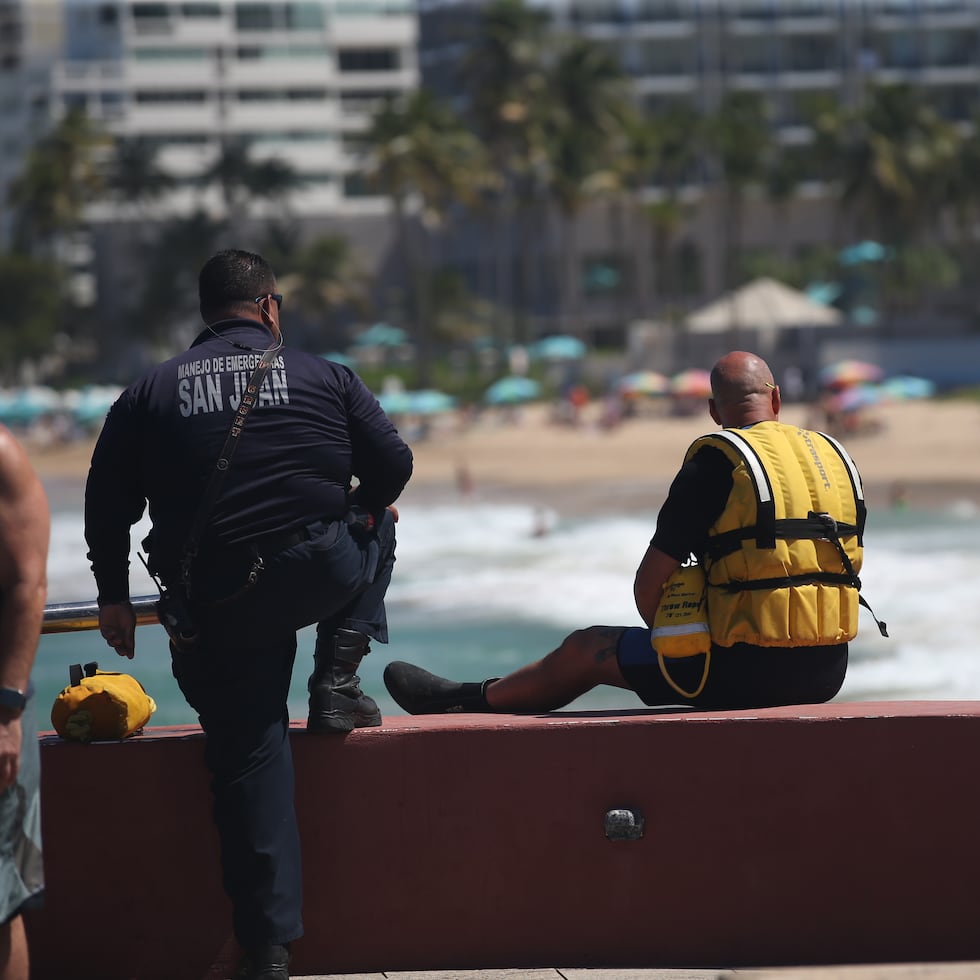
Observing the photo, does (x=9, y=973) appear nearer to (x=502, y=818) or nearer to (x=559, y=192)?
(x=502, y=818)

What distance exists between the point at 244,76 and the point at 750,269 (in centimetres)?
2812

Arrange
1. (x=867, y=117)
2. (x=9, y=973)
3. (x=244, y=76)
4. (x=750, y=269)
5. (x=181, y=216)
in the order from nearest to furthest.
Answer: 1. (x=9, y=973)
2. (x=867, y=117)
3. (x=750, y=269)
4. (x=181, y=216)
5. (x=244, y=76)

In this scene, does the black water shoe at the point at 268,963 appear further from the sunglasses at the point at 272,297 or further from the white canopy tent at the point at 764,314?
the white canopy tent at the point at 764,314

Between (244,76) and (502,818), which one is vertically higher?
(244,76)

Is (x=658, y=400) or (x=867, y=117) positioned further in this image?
(x=867, y=117)

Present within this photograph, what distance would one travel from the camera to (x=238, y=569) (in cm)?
332

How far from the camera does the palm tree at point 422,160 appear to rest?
59.0 metres

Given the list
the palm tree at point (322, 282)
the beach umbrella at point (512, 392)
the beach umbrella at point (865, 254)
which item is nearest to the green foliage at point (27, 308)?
the palm tree at point (322, 282)

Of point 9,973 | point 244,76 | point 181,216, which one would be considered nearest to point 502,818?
point 9,973

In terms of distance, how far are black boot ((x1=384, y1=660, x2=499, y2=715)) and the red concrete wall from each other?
0.34m

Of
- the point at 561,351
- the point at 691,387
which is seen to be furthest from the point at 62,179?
the point at 691,387

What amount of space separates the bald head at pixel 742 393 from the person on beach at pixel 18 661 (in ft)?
5.23

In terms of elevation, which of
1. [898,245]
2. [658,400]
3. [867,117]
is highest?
[867,117]

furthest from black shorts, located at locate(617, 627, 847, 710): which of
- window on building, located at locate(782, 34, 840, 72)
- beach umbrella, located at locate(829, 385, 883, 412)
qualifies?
window on building, located at locate(782, 34, 840, 72)
